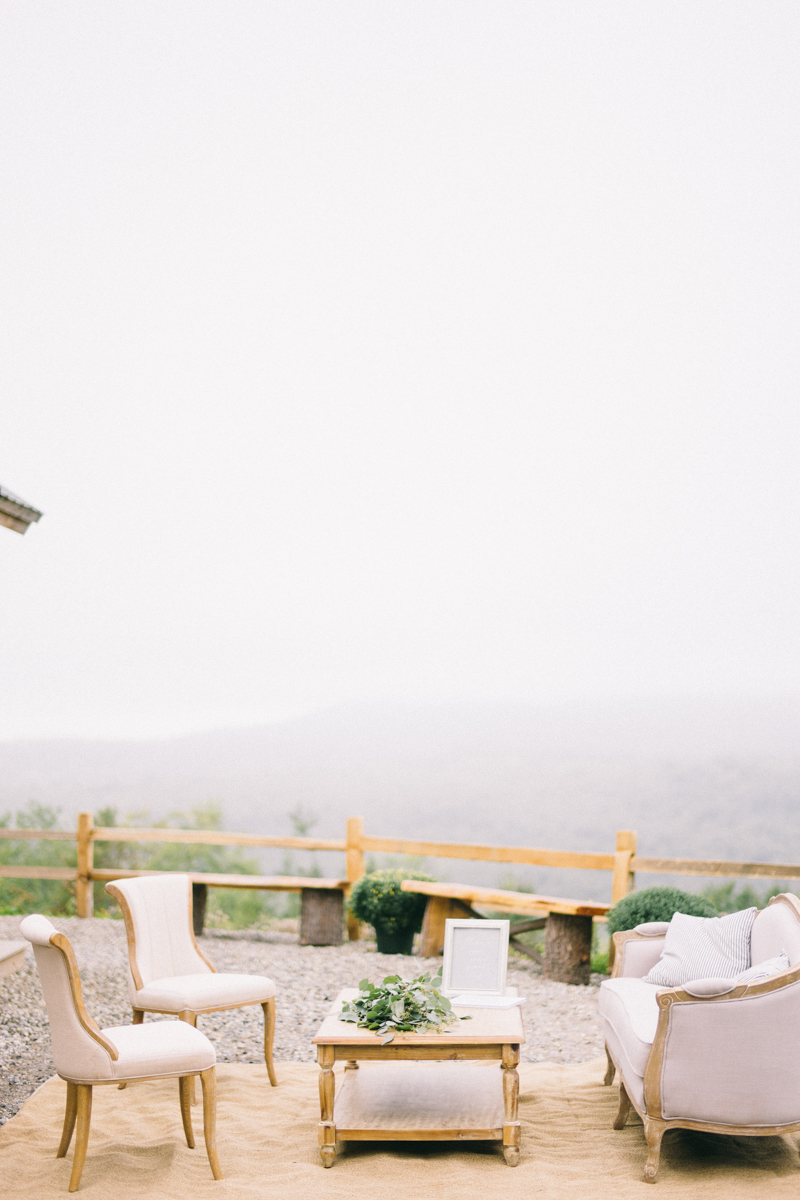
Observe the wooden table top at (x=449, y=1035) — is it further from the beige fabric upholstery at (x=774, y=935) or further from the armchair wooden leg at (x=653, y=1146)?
the beige fabric upholstery at (x=774, y=935)

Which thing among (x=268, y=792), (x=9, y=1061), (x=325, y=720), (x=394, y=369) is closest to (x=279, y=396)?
(x=394, y=369)

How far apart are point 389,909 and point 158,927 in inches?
124

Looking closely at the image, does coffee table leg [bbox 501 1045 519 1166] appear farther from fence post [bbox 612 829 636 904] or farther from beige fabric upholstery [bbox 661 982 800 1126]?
fence post [bbox 612 829 636 904]

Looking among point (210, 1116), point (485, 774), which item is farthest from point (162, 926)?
point (485, 774)

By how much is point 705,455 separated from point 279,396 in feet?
23.8

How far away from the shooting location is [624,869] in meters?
6.37

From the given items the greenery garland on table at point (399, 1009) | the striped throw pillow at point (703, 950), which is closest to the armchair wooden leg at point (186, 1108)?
the greenery garland on table at point (399, 1009)

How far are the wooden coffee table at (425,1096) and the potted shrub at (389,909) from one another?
321 centimetres

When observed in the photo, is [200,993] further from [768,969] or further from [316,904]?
[316,904]

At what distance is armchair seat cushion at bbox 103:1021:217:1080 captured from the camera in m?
3.05

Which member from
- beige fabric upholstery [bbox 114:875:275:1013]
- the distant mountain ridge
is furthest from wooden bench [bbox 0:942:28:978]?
the distant mountain ridge

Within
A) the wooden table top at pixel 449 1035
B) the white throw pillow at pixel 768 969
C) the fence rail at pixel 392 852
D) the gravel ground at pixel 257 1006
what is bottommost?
the gravel ground at pixel 257 1006

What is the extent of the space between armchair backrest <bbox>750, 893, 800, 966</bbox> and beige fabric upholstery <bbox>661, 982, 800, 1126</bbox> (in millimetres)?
364

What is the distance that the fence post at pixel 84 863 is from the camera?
26.6ft
